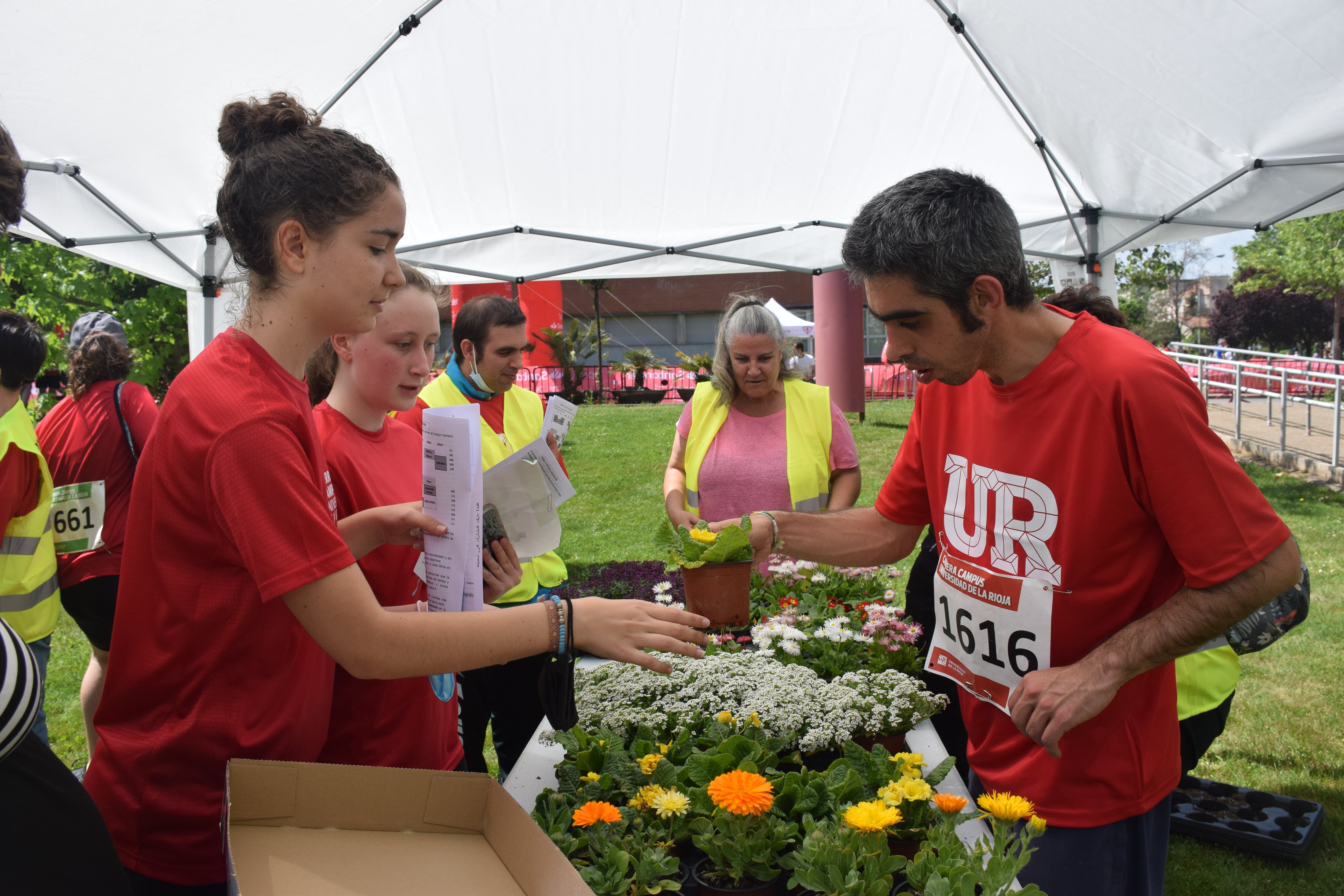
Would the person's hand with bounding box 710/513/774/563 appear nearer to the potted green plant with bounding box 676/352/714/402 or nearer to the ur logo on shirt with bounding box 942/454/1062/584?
the ur logo on shirt with bounding box 942/454/1062/584

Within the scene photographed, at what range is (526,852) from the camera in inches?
45.0

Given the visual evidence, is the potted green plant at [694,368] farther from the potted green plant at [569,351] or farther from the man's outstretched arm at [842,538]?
the man's outstretched arm at [842,538]

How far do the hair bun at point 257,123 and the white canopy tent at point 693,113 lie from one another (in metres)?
3.15

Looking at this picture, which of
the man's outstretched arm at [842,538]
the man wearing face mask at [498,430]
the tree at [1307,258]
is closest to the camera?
the man's outstretched arm at [842,538]

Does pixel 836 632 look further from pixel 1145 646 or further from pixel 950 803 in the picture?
pixel 950 803

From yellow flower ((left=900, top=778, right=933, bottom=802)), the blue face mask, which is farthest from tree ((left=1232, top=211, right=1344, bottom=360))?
yellow flower ((left=900, top=778, right=933, bottom=802))

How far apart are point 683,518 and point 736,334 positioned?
2.94 ft

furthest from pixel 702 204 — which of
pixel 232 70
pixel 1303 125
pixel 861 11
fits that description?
pixel 1303 125

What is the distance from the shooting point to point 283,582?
1.14 m

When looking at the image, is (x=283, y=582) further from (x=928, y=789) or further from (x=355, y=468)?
(x=928, y=789)

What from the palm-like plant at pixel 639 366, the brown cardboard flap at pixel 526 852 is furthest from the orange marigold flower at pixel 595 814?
the palm-like plant at pixel 639 366

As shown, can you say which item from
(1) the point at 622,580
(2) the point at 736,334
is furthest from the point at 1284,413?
(2) the point at 736,334

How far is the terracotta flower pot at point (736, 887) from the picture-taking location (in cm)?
138

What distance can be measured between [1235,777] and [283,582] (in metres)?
4.47
